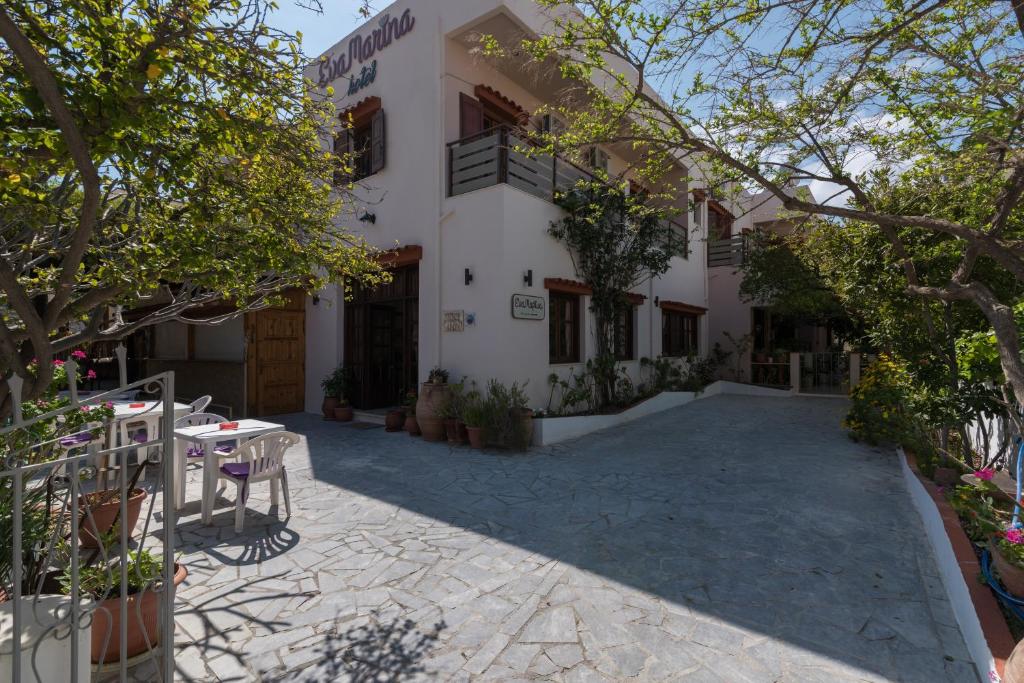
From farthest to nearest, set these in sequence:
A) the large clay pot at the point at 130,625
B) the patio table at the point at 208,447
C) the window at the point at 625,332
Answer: the window at the point at 625,332 < the patio table at the point at 208,447 < the large clay pot at the point at 130,625

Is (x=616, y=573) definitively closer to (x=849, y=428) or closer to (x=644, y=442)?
(x=644, y=442)

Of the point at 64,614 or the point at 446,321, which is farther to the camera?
the point at 446,321

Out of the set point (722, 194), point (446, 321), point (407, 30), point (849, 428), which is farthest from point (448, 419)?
point (407, 30)

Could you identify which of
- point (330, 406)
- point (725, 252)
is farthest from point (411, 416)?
point (725, 252)

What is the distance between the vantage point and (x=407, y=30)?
9.17 meters

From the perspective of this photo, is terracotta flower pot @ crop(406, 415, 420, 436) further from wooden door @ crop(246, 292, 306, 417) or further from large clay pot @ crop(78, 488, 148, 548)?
large clay pot @ crop(78, 488, 148, 548)

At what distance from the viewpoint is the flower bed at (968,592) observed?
7.93 ft

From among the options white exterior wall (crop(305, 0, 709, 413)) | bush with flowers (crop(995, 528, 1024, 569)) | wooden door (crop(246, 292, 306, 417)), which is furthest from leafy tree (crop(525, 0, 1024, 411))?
wooden door (crop(246, 292, 306, 417))

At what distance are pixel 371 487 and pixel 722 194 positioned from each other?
4956 mm

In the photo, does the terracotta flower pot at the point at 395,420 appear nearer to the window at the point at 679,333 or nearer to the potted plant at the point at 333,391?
the potted plant at the point at 333,391

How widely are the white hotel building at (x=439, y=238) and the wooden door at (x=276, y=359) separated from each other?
0.03 meters

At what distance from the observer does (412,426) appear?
8.30 meters

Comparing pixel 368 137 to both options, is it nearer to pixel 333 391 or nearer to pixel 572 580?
pixel 333 391

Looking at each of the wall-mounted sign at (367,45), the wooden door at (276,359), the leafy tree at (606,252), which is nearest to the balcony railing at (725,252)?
the leafy tree at (606,252)
